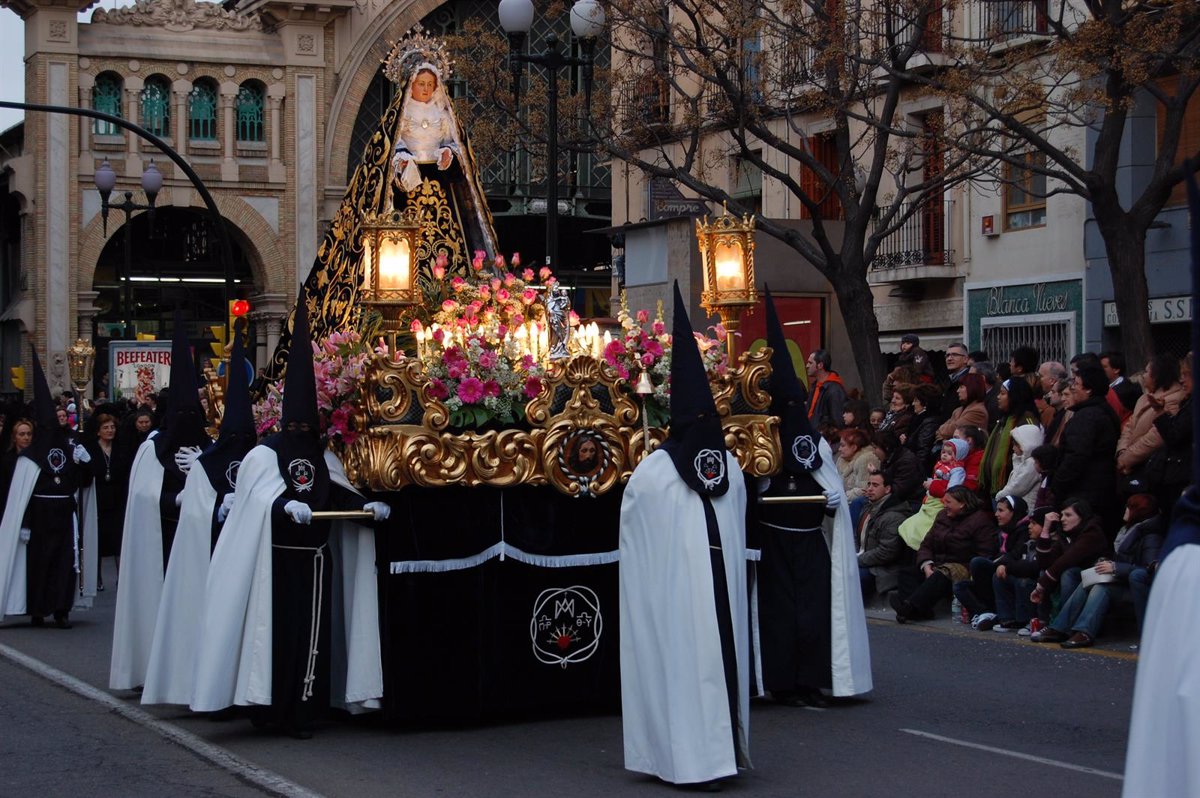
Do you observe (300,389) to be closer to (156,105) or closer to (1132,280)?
(1132,280)

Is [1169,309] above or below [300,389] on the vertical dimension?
above

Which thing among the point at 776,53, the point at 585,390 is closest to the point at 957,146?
the point at 776,53

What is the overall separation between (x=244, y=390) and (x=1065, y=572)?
5.94 m

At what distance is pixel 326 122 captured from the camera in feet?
151

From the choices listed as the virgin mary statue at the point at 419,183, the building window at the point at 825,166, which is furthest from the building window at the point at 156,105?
the virgin mary statue at the point at 419,183

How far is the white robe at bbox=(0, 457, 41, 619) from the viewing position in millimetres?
14938

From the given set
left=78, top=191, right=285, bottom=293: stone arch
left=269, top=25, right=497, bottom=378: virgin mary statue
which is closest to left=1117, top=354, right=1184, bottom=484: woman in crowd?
left=269, top=25, right=497, bottom=378: virgin mary statue

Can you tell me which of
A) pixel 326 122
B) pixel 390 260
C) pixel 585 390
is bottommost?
pixel 585 390

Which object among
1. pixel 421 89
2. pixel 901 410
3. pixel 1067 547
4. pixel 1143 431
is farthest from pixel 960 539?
pixel 421 89

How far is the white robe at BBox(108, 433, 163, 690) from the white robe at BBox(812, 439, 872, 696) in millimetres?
4055

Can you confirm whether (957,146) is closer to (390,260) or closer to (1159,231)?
(1159,231)

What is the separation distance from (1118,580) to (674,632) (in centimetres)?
528

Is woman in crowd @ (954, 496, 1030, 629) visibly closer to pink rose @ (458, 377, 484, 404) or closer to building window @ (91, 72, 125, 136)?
pink rose @ (458, 377, 484, 404)

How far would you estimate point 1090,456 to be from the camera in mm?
13273
